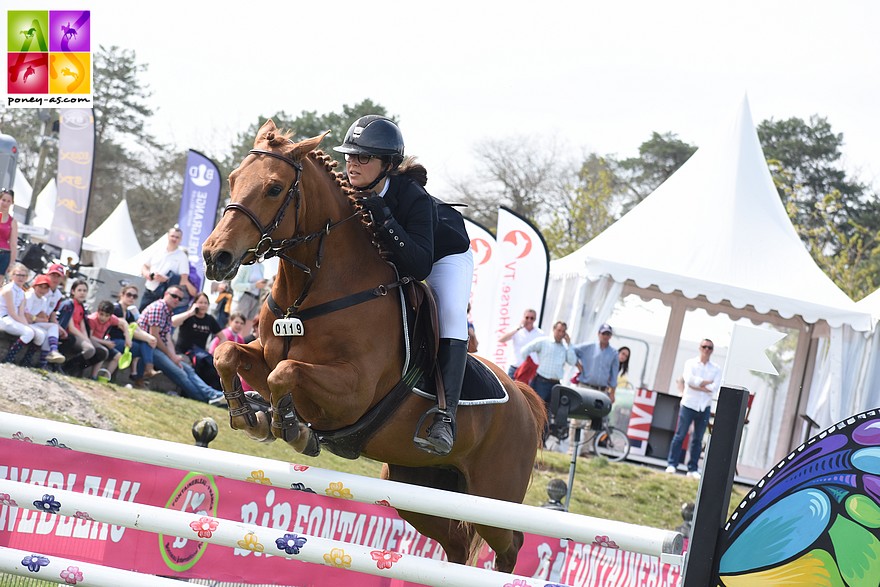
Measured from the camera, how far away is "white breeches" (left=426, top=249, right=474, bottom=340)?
15.2ft

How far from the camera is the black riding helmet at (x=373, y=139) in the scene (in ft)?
14.2

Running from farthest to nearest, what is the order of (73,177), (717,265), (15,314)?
1. (73,177)
2. (717,265)
3. (15,314)

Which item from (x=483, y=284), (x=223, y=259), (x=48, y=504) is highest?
(x=223, y=259)

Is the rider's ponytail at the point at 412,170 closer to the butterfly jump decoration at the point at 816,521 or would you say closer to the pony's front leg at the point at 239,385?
the pony's front leg at the point at 239,385

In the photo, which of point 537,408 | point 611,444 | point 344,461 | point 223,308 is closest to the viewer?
point 537,408

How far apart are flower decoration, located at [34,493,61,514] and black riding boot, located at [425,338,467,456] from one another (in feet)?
5.58

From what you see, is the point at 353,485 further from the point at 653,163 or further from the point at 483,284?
the point at 653,163

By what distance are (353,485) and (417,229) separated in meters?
1.51

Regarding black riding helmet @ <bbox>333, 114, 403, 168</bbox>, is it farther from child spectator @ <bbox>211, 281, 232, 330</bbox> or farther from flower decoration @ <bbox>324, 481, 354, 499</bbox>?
child spectator @ <bbox>211, 281, 232, 330</bbox>

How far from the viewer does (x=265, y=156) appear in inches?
162

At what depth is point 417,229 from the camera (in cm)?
436

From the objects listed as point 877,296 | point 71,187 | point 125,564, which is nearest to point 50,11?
point 71,187

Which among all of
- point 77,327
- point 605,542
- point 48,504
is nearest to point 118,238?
point 77,327

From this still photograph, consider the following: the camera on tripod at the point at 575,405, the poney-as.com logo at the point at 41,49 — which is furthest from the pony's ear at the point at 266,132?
the poney-as.com logo at the point at 41,49
